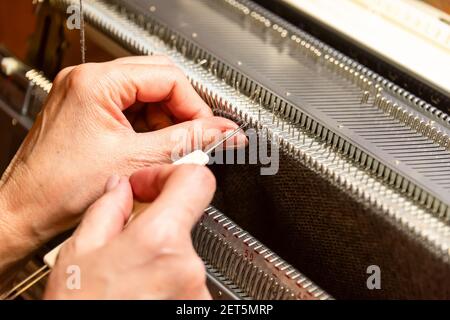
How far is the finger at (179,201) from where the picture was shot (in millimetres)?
804

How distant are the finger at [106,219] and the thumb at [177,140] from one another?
0.42 ft

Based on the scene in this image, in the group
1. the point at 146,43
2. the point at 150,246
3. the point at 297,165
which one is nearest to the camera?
the point at 150,246

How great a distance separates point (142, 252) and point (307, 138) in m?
0.44

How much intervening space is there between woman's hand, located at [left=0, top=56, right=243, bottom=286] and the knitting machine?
10cm

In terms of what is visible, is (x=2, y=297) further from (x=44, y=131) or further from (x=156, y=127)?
(x=156, y=127)

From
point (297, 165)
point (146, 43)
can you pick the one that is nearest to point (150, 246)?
point (297, 165)

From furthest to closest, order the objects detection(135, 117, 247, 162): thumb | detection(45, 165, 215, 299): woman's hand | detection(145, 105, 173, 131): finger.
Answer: detection(145, 105, 173, 131): finger
detection(135, 117, 247, 162): thumb
detection(45, 165, 215, 299): woman's hand

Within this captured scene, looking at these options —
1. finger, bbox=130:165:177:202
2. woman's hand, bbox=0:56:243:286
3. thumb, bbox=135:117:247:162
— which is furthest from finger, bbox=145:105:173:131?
finger, bbox=130:165:177:202

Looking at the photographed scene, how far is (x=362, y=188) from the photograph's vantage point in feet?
3.29

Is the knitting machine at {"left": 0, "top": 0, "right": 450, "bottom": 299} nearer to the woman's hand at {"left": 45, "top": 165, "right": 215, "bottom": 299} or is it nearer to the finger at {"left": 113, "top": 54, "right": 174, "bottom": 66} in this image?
the finger at {"left": 113, "top": 54, "right": 174, "bottom": 66}

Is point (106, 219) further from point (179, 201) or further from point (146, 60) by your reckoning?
point (146, 60)

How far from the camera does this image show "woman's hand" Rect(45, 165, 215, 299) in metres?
0.79

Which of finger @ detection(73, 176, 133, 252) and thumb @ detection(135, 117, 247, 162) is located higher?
thumb @ detection(135, 117, 247, 162)
